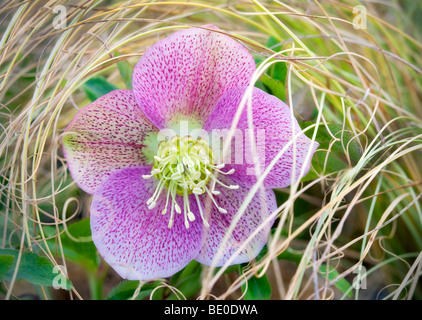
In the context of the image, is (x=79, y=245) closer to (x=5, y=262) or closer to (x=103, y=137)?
(x=5, y=262)

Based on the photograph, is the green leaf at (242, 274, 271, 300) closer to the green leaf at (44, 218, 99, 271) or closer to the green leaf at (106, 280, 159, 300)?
the green leaf at (106, 280, 159, 300)

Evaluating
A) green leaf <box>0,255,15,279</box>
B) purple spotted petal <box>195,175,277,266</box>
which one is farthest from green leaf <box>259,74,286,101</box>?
green leaf <box>0,255,15,279</box>

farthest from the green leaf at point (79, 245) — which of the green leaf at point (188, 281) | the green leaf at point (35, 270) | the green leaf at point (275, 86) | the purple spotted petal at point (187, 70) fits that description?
the green leaf at point (275, 86)

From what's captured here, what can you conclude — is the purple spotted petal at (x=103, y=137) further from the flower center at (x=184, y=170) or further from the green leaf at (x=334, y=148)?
the green leaf at (x=334, y=148)

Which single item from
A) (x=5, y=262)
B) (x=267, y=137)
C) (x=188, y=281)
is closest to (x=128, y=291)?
(x=188, y=281)

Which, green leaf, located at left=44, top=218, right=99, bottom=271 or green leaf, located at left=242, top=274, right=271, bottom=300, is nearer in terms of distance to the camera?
green leaf, located at left=242, top=274, right=271, bottom=300
